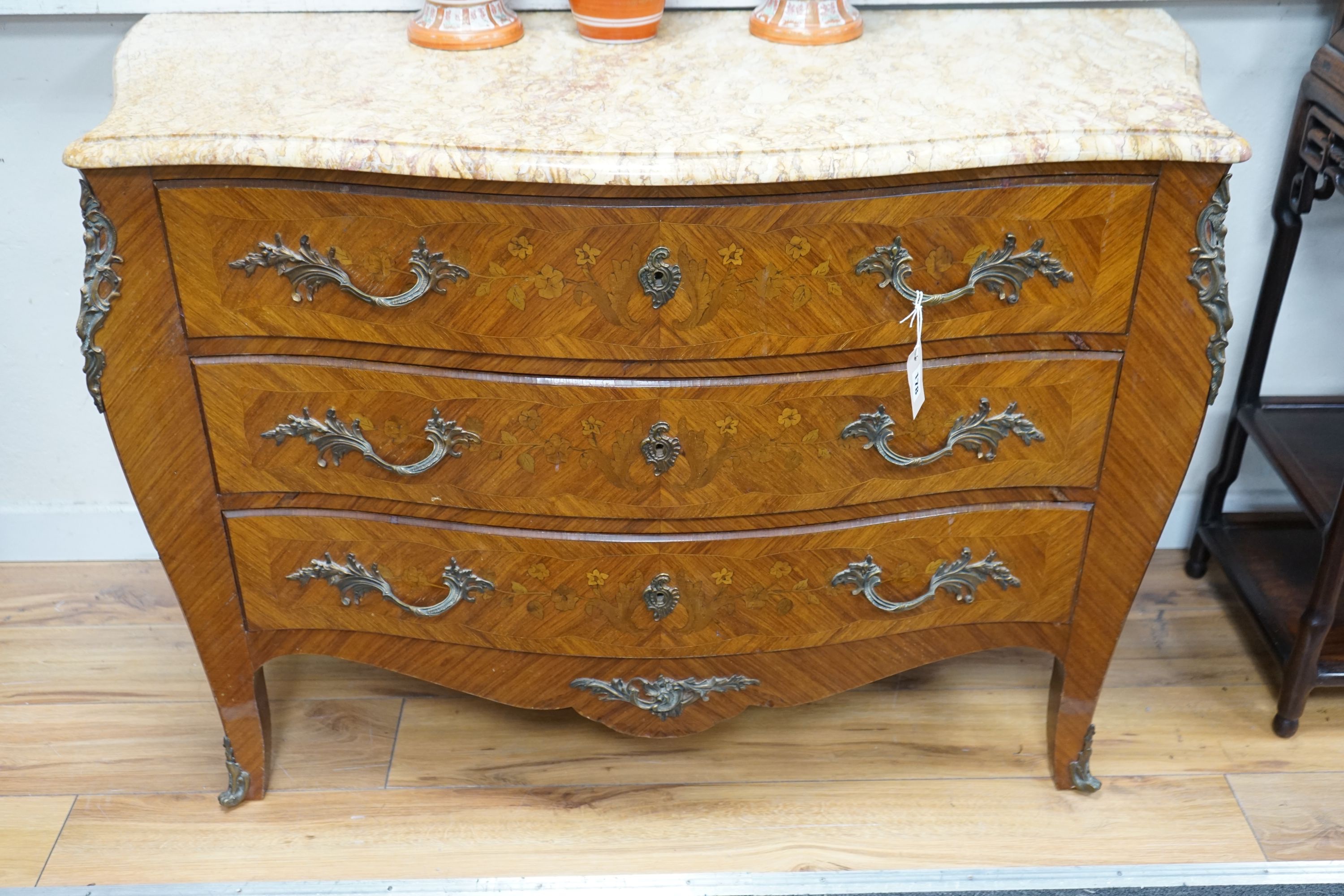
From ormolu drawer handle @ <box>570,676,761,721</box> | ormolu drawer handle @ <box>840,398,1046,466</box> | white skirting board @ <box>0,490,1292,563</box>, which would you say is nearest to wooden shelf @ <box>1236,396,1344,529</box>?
white skirting board @ <box>0,490,1292,563</box>

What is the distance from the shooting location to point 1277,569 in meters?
1.89

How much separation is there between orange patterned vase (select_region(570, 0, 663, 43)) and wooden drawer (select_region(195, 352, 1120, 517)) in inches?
17.4

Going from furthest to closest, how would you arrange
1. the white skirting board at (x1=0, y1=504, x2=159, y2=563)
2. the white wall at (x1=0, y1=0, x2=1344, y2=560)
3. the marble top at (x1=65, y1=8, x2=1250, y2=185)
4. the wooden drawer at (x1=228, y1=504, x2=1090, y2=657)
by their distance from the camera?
the white skirting board at (x1=0, y1=504, x2=159, y2=563), the white wall at (x1=0, y1=0, x2=1344, y2=560), the wooden drawer at (x1=228, y1=504, x2=1090, y2=657), the marble top at (x1=65, y1=8, x2=1250, y2=185)

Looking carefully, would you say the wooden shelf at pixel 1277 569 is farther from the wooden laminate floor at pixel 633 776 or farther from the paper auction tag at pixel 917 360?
the paper auction tag at pixel 917 360

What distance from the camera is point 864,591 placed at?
1.44 m

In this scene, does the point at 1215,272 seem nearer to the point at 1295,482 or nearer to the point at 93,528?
the point at 1295,482

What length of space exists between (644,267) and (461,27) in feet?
1.40

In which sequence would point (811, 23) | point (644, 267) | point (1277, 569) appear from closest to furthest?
point (644, 267) < point (811, 23) < point (1277, 569)

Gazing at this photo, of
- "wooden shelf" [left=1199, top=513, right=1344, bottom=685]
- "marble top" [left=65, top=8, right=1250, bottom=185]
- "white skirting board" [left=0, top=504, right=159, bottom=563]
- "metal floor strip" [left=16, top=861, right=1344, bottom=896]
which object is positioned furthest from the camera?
"white skirting board" [left=0, top=504, right=159, bottom=563]

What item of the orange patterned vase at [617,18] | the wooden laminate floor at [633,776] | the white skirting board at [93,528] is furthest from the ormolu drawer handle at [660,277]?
the white skirting board at [93,528]

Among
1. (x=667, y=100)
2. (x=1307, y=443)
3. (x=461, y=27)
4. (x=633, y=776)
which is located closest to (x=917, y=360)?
(x=667, y=100)

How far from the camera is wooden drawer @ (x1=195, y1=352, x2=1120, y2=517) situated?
1.30 meters

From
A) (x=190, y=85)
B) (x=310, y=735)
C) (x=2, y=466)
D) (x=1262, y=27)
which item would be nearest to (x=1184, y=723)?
(x=1262, y=27)

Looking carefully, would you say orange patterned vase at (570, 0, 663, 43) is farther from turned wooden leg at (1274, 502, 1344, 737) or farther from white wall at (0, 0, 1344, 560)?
turned wooden leg at (1274, 502, 1344, 737)
